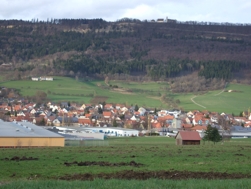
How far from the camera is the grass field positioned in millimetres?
104375

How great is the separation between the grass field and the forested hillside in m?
9.34

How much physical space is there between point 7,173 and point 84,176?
3320mm

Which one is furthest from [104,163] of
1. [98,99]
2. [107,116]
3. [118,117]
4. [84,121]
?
[98,99]

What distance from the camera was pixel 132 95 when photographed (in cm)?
11081

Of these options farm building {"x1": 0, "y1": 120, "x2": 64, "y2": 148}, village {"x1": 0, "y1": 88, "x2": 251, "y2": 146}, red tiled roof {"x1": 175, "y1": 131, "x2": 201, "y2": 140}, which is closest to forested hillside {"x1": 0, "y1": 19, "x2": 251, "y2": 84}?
village {"x1": 0, "y1": 88, "x2": 251, "y2": 146}

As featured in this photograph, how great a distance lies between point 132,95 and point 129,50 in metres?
62.5

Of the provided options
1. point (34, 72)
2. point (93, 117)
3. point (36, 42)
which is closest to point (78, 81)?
point (34, 72)

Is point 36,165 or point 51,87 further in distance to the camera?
point 51,87

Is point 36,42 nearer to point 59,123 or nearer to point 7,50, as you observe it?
point 7,50

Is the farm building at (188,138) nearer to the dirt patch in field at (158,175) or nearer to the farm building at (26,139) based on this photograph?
the farm building at (26,139)

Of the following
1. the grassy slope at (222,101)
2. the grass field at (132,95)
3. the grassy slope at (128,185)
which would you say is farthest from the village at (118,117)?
the grassy slope at (128,185)

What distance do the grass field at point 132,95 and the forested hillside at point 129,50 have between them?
9336 millimetres

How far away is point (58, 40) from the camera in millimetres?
183000

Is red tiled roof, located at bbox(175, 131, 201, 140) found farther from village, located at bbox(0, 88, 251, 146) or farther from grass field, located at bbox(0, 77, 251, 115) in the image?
grass field, located at bbox(0, 77, 251, 115)
